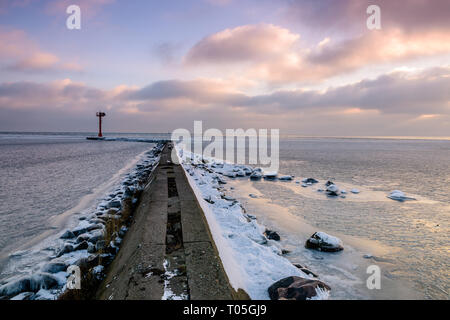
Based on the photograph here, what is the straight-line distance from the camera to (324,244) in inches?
207

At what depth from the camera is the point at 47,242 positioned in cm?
537

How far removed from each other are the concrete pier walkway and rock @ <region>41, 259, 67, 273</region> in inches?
33.4

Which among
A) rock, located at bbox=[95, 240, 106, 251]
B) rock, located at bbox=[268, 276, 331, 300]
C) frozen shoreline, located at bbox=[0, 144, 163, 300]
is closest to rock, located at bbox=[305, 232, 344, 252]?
rock, located at bbox=[268, 276, 331, 300]

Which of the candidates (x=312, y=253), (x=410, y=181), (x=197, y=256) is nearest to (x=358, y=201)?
(x=312, y=253)

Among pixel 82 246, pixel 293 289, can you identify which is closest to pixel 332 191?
pixel 293 289

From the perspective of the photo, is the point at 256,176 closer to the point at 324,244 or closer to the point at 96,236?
the point at 324,244

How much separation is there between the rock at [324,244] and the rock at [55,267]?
478 cm

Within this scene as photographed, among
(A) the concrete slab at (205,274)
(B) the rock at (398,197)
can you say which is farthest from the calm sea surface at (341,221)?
(A) the concrete slab at (205,274)

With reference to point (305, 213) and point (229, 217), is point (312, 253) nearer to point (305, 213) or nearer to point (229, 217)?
point (229, 217)

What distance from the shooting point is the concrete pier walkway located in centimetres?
263

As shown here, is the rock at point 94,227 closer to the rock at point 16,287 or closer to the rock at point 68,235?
the rock at point 68,235

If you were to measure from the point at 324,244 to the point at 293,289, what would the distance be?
2.49m

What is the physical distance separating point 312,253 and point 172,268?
10.8 ft
